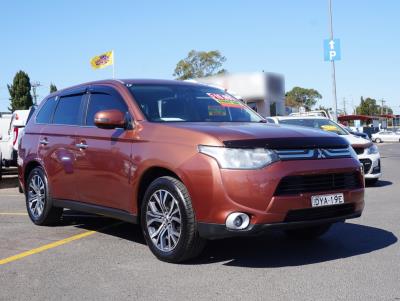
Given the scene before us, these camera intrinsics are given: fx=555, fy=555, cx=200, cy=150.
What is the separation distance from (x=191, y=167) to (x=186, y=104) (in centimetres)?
139

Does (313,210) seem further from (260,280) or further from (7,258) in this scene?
(7,258)

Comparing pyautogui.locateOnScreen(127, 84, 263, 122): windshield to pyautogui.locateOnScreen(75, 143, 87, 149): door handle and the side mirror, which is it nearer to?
the side mirror

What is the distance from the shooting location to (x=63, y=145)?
261 inches

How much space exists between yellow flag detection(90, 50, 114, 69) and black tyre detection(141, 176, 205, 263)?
87.1 feet

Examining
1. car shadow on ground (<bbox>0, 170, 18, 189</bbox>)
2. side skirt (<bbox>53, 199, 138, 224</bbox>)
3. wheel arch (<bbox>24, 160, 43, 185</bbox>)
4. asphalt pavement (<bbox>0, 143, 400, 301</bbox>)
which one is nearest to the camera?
asphalt pavement (<bbox>0, 143, 400, 301</bbox>)

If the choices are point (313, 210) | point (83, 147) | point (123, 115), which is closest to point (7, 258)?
point (83, 147)

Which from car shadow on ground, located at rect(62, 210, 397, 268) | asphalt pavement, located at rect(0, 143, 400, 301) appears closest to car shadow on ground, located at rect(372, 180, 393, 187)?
asphalt pavement, located at rect(0, 143, 400, 301)

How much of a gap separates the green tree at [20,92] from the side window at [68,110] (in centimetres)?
6209

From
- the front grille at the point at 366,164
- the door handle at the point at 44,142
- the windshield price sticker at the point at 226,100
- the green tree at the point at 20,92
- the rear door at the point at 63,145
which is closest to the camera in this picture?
the windshield price sticker at the point at 226,100

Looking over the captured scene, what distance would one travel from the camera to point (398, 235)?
614cm

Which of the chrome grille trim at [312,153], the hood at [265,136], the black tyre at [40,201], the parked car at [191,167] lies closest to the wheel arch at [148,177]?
the parked car at [191,167]

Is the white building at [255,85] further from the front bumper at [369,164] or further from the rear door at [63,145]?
the rear door at [63,145]

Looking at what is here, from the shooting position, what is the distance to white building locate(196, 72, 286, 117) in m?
14.0

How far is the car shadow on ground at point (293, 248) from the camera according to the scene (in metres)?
5.19
